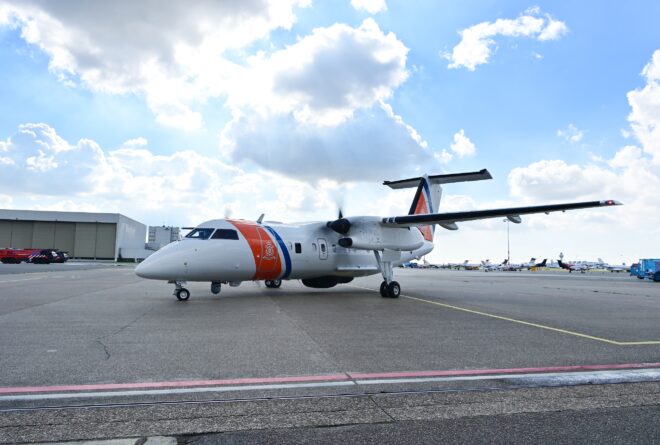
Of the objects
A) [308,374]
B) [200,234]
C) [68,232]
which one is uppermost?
[68,232]

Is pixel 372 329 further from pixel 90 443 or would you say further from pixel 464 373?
pixel 90 443

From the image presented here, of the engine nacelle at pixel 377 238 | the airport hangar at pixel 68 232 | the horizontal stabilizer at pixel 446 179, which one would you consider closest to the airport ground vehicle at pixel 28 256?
the airport hangar at pixel 68 232

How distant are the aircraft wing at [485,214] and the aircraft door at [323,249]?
8.31 ft

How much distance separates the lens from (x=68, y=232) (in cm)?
8212

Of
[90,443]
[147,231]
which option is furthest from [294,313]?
[147,231]

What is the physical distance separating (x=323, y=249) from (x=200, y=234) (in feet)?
17.2

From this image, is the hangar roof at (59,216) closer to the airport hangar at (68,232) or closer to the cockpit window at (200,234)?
the airport hangar at (68,232)

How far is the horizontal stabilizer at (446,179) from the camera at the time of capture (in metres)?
20.5

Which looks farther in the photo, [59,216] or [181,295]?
[59,216]

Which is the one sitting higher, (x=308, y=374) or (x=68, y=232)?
(x=68, y=232)

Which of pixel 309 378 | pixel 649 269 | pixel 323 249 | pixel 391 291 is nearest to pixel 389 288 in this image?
pixel 391 291

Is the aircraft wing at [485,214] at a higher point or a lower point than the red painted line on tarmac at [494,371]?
higher

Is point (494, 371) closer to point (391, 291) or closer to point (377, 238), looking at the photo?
point (391, 291)

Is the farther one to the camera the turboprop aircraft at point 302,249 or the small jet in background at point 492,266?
the small jet in background at point 492,266
